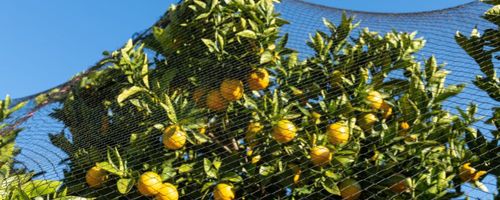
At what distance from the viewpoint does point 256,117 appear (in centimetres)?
199

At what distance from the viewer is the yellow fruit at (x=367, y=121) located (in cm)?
200

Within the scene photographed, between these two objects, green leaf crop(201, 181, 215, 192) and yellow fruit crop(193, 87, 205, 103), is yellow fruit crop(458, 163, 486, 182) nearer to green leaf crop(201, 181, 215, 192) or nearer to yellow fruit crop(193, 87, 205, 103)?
green leaf crop(201, 181, 215, 192)

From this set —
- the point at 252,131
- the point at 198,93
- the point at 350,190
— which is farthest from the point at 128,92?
the point at 350,190

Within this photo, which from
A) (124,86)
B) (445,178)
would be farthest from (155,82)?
(445,178)

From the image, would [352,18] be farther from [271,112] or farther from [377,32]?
[271,112]

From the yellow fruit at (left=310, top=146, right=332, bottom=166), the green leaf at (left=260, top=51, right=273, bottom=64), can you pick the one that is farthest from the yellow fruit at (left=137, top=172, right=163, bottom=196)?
the green leaf at (left=260, top=51, right=273, bottom=64)

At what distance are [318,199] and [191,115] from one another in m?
0.46

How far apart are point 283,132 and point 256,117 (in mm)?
148

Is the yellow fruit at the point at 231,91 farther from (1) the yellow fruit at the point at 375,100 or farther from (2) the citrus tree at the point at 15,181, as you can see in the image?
(2) the citrus tree at the point at 15,181

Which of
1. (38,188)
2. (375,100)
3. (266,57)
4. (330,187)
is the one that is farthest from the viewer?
(266,57)

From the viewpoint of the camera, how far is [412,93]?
2074mm

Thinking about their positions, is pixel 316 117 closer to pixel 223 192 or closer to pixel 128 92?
pixel 223 192

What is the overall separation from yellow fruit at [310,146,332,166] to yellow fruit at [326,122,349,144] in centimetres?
5

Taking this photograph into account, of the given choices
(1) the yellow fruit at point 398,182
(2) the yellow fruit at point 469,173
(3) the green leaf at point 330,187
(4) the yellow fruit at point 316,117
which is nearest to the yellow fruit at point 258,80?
(4) the yellow fruit at point 316,117
